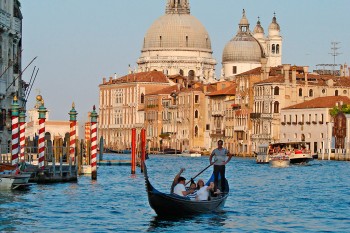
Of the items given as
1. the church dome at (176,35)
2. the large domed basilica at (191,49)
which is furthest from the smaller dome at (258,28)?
the church dome at (176,35)

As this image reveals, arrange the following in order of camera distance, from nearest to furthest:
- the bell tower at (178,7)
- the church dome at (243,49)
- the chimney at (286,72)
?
the chimney at (286,72)
the church dome at (243,49)
the bell tower at (178,7)

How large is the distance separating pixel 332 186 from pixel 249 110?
2654 inches

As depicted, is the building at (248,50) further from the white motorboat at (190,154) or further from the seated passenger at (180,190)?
the seated passenger at (180,190)

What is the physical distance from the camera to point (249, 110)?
107062 mm

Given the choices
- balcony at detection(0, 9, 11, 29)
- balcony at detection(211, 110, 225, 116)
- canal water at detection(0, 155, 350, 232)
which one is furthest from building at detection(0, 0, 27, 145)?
balcony at detection(211, 110, 225, 116)

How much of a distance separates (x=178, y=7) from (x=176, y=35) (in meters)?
6.76

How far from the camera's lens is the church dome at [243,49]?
478 feet

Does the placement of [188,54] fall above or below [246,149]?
above

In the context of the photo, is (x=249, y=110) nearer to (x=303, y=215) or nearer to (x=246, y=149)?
(x=246, y=149)

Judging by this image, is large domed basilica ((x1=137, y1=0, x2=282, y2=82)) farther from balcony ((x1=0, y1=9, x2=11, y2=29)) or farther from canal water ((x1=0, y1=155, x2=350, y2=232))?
canal water ((x1=0, y1=155, x2=350, y2=232))

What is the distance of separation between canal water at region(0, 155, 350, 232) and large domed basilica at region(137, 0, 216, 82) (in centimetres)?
11153

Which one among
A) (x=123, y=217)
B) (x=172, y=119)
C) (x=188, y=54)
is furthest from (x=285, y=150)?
(x=188, y=54)

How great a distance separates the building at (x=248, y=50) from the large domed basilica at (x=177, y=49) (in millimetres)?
3451

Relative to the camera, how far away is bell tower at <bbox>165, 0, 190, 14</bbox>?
156 metres
